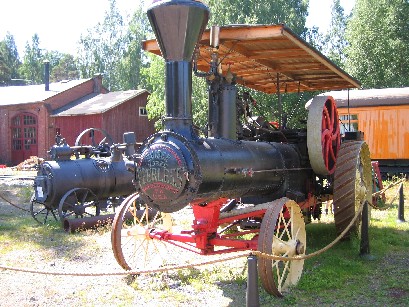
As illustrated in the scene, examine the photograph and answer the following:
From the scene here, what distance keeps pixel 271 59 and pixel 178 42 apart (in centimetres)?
213

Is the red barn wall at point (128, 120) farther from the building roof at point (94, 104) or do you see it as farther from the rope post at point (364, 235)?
the rope post at point (364, 235)

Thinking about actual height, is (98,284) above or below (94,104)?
below

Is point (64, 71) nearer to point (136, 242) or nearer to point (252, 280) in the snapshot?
point (136, 242)

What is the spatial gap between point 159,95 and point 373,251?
21597 mm

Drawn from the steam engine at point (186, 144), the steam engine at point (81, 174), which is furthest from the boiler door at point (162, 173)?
the steam engine at point (81, 174)

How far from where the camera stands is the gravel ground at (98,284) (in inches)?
156

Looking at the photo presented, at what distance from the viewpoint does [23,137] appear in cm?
2591

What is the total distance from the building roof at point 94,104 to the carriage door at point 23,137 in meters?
1.52

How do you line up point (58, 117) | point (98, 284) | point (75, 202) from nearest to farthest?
point (98, 284), point (75, 202), point (58, 117)

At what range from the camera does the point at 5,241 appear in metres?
6.43

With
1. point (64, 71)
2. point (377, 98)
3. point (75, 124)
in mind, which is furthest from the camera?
point (64, 71)

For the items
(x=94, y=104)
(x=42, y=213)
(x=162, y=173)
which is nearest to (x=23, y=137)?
(x=94, y=104)

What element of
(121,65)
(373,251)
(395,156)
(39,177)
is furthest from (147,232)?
(121,65)

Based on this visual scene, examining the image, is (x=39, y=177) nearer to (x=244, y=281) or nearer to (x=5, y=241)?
(x=5, y=241)
